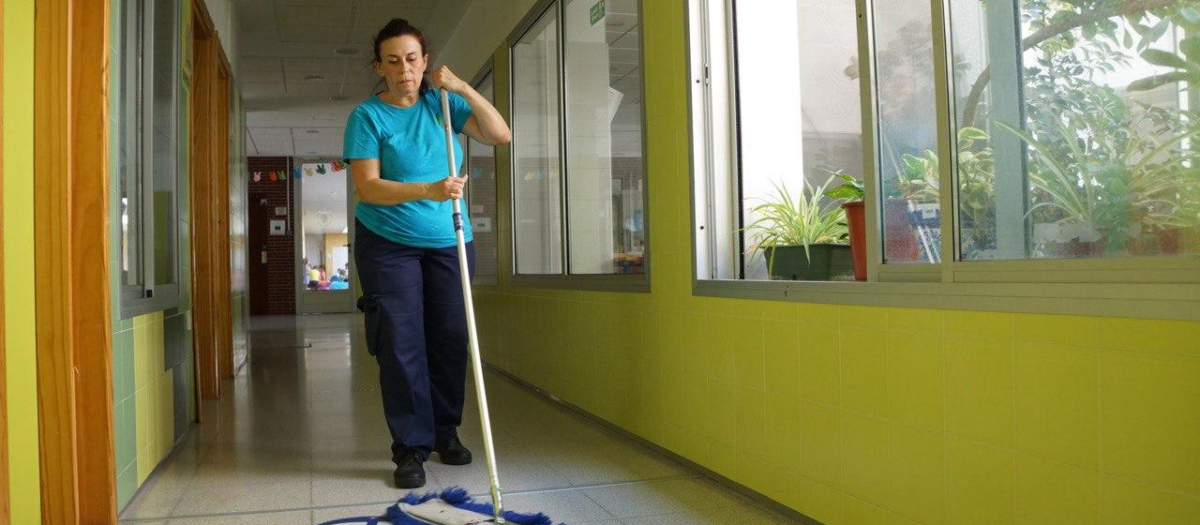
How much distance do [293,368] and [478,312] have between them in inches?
51.1

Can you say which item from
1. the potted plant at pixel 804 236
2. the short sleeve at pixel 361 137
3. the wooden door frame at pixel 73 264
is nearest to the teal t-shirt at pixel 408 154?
the short sleeve at pixel 361 137

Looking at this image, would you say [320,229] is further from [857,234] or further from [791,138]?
A: [857,234]

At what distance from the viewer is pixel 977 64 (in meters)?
1.82

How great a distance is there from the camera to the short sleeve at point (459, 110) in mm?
3084

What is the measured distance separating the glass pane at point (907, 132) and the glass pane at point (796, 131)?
0.75ft

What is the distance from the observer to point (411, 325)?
298cm

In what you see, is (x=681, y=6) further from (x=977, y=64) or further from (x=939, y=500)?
(x=939, y=500)

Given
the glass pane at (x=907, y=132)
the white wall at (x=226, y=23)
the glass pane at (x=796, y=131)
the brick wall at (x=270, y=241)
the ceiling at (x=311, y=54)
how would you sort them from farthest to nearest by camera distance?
the brick wall at (x=270, y=241), the ceiling at (x=311, y=54), the white wall at (x=226, y=23), the glass pane at (x=796, y=131), the glass pane at (x=907, y=132)

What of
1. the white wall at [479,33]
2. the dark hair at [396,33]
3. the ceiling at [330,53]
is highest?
the ceiling at [330,53]

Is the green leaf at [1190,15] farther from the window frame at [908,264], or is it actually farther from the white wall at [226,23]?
the white wall at [226,23]

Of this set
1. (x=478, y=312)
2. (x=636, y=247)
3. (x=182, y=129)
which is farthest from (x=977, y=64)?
(x=478, y=312)

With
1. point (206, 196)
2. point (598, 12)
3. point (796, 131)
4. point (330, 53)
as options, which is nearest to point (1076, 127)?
point (796, 131)

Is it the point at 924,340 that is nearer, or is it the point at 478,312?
the point at 924,340

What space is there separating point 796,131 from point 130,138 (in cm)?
197
